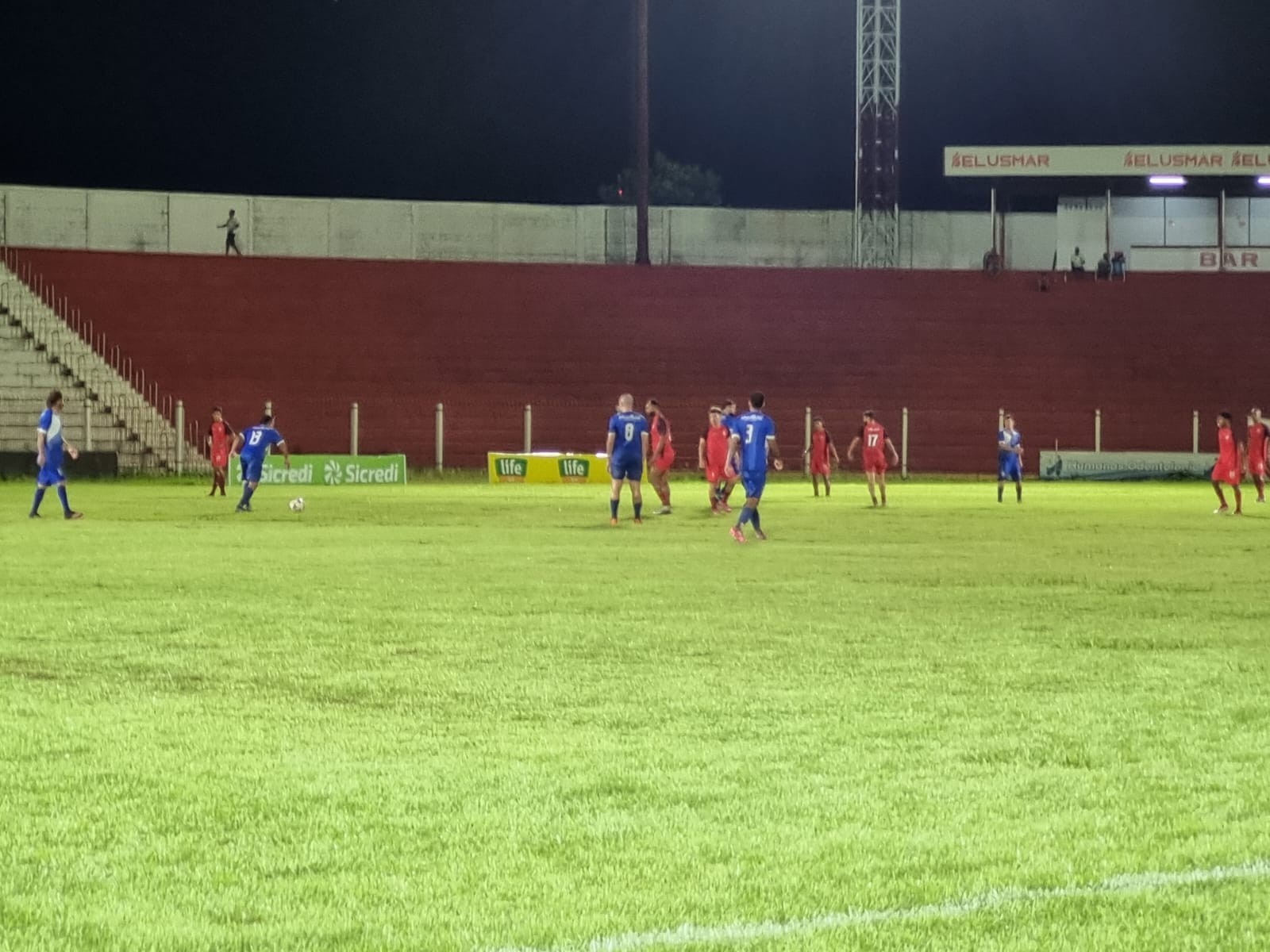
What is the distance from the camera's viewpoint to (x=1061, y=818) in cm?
616

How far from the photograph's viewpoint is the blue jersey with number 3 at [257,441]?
28.0 meters

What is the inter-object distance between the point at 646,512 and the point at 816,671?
18776 millimetres

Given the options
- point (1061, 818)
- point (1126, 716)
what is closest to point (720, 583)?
point (1126, 716)

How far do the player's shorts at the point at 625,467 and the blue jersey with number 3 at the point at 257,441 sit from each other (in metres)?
6.68

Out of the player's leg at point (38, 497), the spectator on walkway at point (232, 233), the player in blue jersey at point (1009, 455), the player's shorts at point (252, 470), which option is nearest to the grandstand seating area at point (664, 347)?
the spectator on walkway at point (232, 233)

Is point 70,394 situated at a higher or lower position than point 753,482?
higher

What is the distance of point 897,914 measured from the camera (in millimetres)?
4965

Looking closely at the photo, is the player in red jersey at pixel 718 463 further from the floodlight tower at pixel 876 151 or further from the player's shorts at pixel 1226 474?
the floodlight tower at pixel 876 151

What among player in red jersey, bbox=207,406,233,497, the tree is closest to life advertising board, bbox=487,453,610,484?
player in red jersey, bbox=207,406,233,497

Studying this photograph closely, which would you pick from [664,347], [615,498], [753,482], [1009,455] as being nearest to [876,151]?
[664,347]

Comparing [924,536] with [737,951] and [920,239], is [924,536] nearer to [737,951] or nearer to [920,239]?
[737,951]

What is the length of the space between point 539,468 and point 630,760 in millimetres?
36135

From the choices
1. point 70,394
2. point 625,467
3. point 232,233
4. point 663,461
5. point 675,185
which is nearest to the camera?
point 625,467

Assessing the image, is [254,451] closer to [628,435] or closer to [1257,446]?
[628,435]
